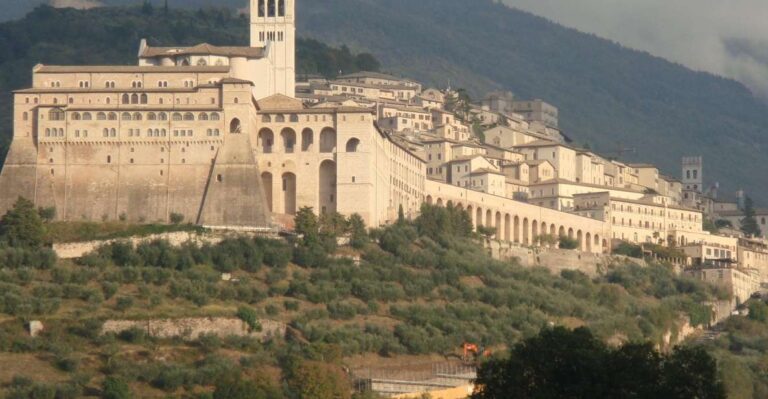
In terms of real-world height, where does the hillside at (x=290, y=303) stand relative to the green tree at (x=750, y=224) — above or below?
below

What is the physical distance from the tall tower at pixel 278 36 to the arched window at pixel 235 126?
33.1 feet

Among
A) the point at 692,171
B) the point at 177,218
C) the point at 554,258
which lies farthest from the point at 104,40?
the point at 177,218

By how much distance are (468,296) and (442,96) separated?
42596 mm

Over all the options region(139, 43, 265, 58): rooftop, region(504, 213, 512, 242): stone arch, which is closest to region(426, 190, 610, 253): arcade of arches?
region(504, 213, 512, 242): stone arch

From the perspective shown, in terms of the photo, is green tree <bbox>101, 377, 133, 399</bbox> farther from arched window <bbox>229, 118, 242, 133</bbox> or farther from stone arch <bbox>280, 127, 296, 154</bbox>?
stone arch <bbox>280, 127, 296, 154</bbox>

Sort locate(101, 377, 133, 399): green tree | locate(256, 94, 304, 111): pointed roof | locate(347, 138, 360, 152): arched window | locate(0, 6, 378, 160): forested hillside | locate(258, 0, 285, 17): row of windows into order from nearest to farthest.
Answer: locate(101, 377, 133, 399): green tree
locate(347, 138, 360, 152): arched window
locate(256, 94, 304, 111): pointed roof
locate(258, 0, 285, 17): row of windows
locate(0, 6, 378, 160): forested hillside

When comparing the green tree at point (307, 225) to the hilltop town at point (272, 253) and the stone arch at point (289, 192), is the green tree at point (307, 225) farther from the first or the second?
the stone arch at point (289, 192)

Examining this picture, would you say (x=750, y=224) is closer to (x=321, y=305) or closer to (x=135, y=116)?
(x=135, y=116)

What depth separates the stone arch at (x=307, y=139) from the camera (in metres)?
87.4

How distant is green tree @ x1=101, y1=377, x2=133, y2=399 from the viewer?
67.9m

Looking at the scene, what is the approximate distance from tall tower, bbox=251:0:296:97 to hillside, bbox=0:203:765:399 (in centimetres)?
942

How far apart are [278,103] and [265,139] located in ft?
7.37

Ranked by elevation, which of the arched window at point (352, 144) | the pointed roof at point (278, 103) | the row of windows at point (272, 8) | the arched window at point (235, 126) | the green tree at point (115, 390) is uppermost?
the row of windows at point (272, 8)

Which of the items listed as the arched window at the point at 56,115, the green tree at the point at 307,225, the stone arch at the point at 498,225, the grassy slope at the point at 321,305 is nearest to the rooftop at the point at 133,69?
the arched window at the point at 56,115
